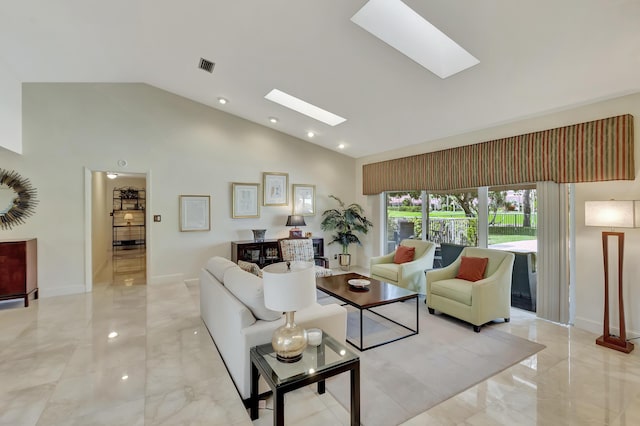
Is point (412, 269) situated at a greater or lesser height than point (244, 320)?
lesser

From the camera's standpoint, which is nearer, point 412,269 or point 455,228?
point 412,269

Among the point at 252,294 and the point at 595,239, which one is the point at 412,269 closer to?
the point at 595,239

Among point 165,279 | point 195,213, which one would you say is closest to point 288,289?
point 195,213

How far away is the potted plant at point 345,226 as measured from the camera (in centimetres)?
694

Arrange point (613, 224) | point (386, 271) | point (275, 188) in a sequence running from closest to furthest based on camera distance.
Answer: point (613, 224) → point (386, 271) → point (275, 188)

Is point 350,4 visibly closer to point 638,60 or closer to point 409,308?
point 638,60

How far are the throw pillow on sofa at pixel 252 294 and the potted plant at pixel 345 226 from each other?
433 cm

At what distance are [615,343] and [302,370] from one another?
3409 millimetres

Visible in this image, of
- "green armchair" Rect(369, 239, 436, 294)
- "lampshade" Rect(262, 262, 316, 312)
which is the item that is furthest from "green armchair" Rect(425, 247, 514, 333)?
"lampshade" Rect(262, 262, 316, 312)

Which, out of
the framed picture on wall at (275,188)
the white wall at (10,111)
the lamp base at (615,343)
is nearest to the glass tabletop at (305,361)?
the lamp base at (615,343)

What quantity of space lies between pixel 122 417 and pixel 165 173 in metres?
4.38

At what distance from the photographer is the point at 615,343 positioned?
10.3 feet

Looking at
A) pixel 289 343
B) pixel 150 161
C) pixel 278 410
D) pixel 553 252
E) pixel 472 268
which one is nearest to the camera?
pixel 278 410

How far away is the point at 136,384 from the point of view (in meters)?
2.40
